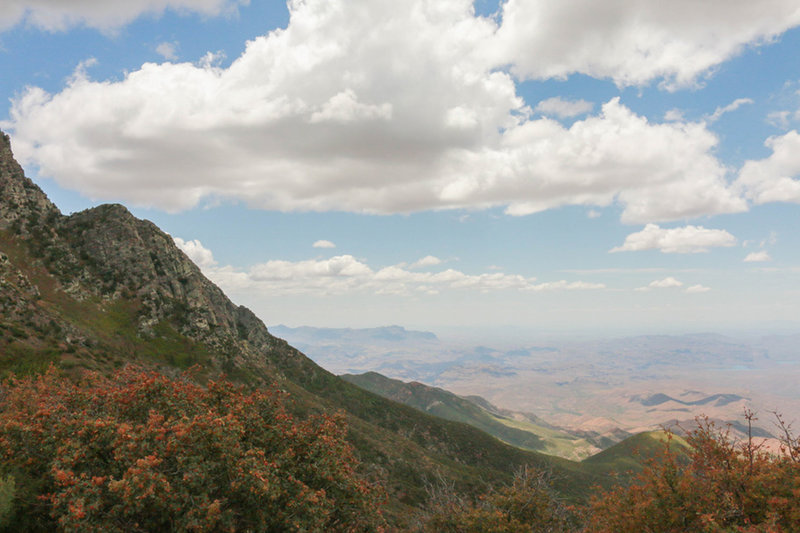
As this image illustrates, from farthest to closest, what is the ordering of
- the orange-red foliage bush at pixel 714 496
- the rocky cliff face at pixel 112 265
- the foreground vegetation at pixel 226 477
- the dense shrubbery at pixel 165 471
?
the rocky cliff face at pixel 112 265 < the orange-red foliage bush at pixel 714 496 < the foreground vegetation at pixel 226 477 < the dense shrubbery at pixel 165 471

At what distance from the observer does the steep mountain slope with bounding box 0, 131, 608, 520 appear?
254 ft

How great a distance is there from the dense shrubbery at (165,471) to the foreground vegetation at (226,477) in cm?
7

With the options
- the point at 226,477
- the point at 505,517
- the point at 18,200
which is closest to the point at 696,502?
the point at 505,517

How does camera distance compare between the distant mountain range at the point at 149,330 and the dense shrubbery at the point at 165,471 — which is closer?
the dense shrubbery at the point at 165,471

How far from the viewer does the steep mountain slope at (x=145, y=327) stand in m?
77.4

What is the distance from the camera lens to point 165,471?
18953 millimetres

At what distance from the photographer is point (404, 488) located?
9388 cm

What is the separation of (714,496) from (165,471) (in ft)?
100

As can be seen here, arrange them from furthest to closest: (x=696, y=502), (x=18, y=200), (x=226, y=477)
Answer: (x=18, y=200) < (x=696, y=502) < (x=226, y=477)

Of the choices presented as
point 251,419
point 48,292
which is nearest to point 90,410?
point 251,419

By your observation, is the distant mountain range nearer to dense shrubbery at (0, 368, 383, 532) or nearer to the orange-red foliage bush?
the orange-red foliage bush

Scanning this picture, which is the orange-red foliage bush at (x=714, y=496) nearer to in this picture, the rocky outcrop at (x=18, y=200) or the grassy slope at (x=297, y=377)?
the grassy slope at (x=297, y=377)

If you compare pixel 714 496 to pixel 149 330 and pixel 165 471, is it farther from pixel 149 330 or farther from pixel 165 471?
pixel 149 330

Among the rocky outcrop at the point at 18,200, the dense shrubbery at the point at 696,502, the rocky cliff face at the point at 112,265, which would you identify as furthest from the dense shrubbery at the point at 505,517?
the rocky outcrop at the point at 18,200
